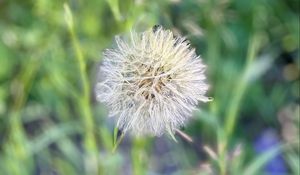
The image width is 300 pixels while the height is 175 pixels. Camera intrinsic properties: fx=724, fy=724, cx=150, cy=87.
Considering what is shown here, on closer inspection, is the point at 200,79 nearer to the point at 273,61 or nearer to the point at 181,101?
the point at 181,101

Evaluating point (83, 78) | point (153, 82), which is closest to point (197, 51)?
point (83, 78)

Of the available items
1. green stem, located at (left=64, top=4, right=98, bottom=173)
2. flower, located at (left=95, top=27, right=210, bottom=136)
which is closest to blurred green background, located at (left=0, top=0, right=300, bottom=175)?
green stem, located at (left=64, top=4, right=98, bottom=173)

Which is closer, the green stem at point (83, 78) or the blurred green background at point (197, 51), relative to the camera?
the green stem at point (83, 78)

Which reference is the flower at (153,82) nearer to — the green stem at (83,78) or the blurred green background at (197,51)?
the green stem at (83,78)

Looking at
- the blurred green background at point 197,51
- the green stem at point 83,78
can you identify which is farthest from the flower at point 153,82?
the blurred green background at point 197,51

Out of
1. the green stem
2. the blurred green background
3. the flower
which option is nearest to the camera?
the flower

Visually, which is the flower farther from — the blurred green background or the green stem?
the blurred green background
